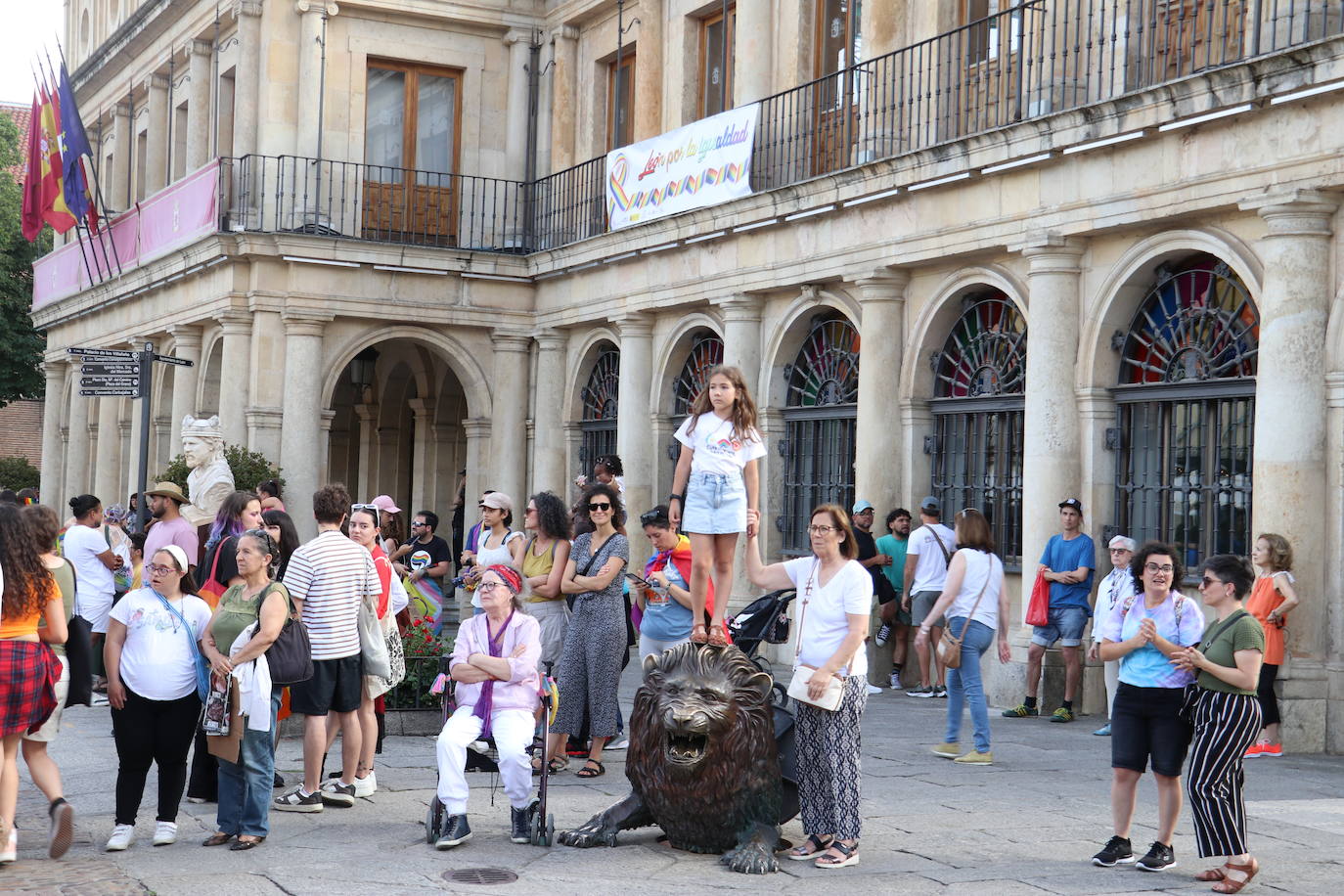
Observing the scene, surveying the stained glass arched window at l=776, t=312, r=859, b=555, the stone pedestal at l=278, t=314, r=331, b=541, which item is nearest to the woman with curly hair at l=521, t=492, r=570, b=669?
the stained glass arched window at l=776, t=312, r=859, b=555

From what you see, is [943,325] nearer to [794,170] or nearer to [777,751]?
[794,170]

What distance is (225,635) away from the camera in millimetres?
7691

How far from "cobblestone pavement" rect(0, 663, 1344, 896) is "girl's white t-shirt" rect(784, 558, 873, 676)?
0.92 metres

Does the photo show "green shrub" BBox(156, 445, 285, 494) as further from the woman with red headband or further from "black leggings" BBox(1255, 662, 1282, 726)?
the woman with red headband

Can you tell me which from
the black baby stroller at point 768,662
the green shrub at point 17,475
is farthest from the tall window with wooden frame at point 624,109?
the green shrub at point 17,475

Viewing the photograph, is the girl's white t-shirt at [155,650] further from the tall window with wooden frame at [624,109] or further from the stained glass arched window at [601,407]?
the tall window with wooden frame at [624,109]

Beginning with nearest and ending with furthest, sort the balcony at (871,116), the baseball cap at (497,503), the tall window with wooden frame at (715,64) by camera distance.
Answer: the baseball cap at (497,503)
the balcony at (871,116)
the tall window with wooden frame at (715,64)

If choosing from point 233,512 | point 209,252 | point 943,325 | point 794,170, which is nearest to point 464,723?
point 233,512

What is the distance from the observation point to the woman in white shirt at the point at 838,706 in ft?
24.0

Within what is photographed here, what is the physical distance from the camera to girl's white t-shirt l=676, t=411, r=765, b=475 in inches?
303

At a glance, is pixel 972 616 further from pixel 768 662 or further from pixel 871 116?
pixel 871 116

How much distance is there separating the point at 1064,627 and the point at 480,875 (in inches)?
274

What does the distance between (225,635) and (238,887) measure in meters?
1.32

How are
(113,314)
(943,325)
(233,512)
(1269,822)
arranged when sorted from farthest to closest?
(113,314), (943,325), (233,512), (1269,822)
